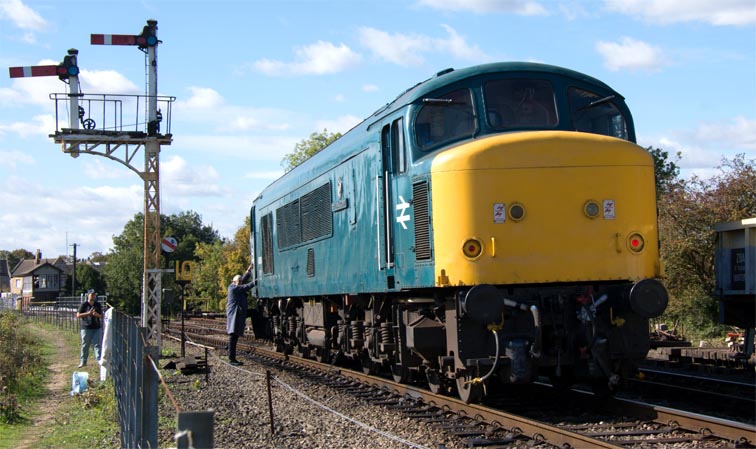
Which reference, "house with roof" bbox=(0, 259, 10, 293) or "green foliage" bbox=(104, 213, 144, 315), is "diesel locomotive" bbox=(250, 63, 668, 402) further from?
"house with roof" bbox=(0, 259, 10, 293)

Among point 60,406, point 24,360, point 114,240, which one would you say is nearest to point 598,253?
point 60,406

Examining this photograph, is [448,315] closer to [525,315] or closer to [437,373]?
[525,315]

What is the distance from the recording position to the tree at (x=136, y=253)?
269 ft

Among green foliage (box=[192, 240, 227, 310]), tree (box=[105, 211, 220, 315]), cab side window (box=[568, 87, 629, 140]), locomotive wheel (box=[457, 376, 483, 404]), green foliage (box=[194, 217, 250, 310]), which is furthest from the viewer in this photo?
tree (box=[105, 211, 220, 315])

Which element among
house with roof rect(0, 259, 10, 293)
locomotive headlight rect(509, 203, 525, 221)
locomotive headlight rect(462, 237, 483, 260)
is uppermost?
house with roof rect(0, 259, 10, 293)

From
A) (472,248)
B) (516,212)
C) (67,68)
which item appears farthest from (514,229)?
(67,68)

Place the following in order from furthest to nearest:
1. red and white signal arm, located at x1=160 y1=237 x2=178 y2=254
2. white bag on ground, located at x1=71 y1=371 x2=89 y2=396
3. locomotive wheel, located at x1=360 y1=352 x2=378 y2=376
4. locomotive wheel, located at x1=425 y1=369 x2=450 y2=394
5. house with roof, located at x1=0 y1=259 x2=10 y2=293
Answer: house with roof, located at x1=0 y1=259 x2=10 y2=293, red and white signal arm, located at x1=160 y1=237 x2=178 y2=254, white bag on ground, located at x1=71 y1=371 x2=89 y2=396, locomotive wheel, located at x1=360 y1=352 x2=378 y2=376, locomotive wheel, located at x1=425 y1=369 x2=450 y2=394

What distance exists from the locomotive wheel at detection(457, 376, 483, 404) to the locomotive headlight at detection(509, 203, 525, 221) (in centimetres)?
179

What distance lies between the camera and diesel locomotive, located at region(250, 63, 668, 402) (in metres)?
9.00

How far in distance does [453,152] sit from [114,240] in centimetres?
10740

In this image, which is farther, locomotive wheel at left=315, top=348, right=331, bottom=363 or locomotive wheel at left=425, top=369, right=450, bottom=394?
locomotive wheel at left=315, top=348, right=331, bottom=363

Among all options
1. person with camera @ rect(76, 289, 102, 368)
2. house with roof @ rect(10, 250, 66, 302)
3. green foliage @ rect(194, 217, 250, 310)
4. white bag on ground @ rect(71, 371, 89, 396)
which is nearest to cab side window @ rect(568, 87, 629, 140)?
white bag on ground @ rect(71, 371, 89, 396)

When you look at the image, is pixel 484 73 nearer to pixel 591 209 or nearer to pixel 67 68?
pixel 591 209

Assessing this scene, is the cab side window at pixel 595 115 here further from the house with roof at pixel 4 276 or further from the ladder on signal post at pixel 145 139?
the house with roof at pixel 4 276
